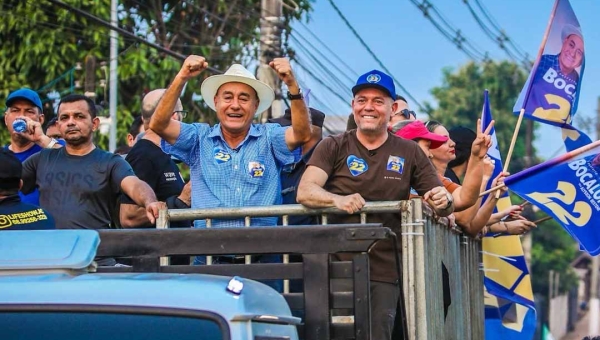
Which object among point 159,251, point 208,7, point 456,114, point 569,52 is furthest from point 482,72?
point 159,251

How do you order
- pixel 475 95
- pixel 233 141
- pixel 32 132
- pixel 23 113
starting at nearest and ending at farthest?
1. pixel 233 141
2. pixel 32 132
3. pixel 23 113
4. pixel 475 95

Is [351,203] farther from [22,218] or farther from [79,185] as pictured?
[79,185]

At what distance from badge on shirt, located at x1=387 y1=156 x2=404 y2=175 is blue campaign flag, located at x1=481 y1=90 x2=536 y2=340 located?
3.82 meters

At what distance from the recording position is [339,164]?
248 inches

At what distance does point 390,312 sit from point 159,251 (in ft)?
5.28

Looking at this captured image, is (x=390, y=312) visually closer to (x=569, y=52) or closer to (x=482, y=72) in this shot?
(x=569, y=52)

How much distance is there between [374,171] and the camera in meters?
6.20

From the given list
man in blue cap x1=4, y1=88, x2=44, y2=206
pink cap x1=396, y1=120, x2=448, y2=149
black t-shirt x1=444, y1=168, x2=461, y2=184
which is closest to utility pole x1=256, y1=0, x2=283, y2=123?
black t-shirt x1=444, y1=168, x2=461, y2=184

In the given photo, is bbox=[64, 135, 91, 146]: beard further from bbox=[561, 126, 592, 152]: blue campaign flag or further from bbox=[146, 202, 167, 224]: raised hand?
bbox=[561, 126, 592, 152]: blue campaign flag

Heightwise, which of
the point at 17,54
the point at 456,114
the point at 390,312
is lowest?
the point at 390,312

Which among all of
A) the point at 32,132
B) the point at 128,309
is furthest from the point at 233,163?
the point at 128,309

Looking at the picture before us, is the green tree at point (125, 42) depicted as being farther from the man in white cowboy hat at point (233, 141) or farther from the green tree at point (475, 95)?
the green tree at point (475, 95)

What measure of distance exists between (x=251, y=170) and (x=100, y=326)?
3.16m

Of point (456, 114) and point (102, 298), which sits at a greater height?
point (456, 114)
